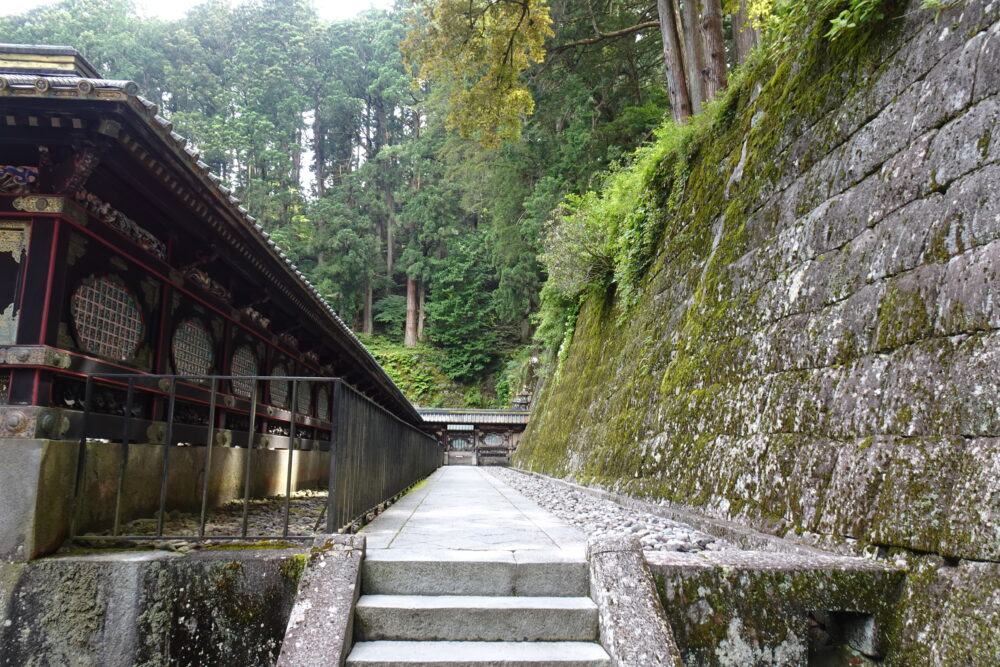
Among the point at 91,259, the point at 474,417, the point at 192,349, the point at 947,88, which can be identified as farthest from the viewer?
the point at 474,417

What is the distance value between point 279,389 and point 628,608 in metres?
7.57

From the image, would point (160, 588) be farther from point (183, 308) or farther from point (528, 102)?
point (528, 102)

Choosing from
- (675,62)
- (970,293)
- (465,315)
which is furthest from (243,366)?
(465,315)

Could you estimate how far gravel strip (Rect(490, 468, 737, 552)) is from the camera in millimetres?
4223

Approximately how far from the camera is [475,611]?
329cm

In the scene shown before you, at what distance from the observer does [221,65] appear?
42.5 m

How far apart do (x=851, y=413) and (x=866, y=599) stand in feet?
3.74

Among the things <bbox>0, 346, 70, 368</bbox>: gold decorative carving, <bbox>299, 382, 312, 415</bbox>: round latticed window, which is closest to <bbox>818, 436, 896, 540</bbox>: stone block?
<bbox>0, 346, 70, 368</bbox>: gold decorative carving

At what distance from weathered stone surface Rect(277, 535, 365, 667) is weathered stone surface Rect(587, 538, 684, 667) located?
4.47 feet

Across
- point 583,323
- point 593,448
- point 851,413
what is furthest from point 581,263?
point 851,413

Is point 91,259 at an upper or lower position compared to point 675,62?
lower

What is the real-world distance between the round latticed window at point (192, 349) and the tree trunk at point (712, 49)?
30.2ft

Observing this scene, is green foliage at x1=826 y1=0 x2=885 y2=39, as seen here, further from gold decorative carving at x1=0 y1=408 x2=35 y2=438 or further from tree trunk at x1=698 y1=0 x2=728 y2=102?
gold decorative carving at x1=0 y1=408 x2=35 y2=438

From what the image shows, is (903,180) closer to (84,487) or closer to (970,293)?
(970,293)
